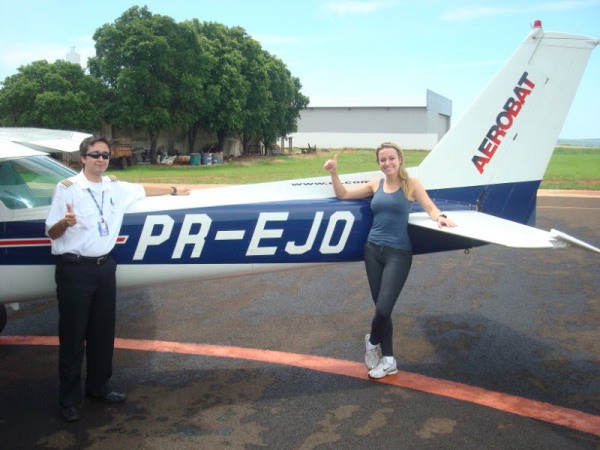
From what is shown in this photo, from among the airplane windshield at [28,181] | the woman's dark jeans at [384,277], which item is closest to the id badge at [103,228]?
the airplane windshield at [28,181]

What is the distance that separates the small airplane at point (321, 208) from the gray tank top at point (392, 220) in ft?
0.47

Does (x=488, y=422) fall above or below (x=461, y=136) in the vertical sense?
below

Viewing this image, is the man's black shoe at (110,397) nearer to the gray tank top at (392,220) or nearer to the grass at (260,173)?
the gray tank top at (392,220)

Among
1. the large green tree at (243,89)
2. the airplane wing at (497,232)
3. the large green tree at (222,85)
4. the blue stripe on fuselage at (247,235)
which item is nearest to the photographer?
the airplane wing at (497,232)

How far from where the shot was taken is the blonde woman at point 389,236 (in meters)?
4.13

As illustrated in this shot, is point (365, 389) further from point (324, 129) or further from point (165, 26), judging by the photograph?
point (324, 129)

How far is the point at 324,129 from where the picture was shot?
8056cm

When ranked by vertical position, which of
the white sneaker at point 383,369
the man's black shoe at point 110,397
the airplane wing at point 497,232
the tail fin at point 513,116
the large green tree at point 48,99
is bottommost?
the man's black shoe at point 110,397

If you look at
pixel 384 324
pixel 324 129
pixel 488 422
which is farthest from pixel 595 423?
pixel 324 129

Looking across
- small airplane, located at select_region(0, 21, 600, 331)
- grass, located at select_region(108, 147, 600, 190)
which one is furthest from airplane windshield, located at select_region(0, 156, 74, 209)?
grass, located at select_region(108, 147, 600, 190)

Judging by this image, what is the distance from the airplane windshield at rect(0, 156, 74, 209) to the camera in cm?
412

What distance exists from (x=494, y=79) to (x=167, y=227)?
3043mm

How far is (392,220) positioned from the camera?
4184 millimetres

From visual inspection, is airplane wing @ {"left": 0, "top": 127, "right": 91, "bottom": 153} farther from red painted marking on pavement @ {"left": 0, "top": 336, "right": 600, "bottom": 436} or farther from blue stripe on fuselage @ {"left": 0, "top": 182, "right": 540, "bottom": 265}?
red painted marking on pavement @ {"left": 0, "top": 336, "right": 600, "bottom": 436}
